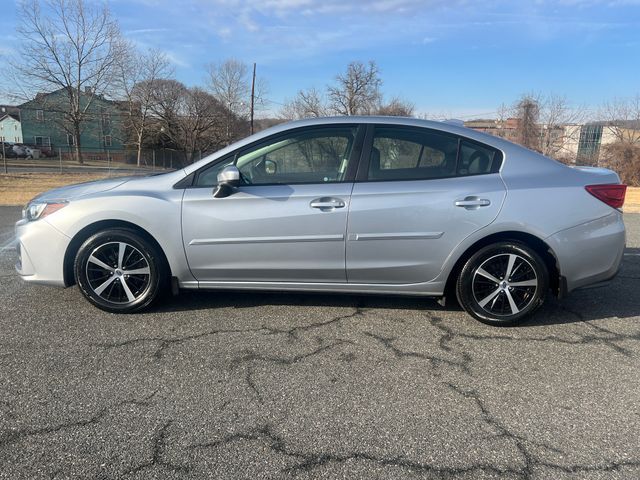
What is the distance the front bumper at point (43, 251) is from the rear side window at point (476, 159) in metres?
3.34

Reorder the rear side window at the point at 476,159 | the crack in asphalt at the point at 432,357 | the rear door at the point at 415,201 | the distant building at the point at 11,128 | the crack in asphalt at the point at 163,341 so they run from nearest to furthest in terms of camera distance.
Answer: the crack in asphalt at the point at 432,357 → the crack in asphalt at the point at 163,341 → the rear door at the point at 415,201 → the rear side window at the point at 476,159 → the distant building at the point at 11,128

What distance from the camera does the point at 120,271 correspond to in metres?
3.80

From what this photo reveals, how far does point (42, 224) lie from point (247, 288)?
1.80 metres

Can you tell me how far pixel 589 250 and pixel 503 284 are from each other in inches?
28.2

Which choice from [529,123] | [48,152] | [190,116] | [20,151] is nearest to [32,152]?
→ [20,151]

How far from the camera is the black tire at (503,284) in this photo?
3643mm

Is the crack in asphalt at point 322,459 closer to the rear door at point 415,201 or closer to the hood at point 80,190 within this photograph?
the rear door at point 415,201

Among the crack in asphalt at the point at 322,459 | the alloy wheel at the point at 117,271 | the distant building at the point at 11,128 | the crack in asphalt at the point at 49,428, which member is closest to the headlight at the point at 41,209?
the alloy wheel at the point at 117,271

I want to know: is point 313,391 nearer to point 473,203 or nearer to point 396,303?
point 396,303

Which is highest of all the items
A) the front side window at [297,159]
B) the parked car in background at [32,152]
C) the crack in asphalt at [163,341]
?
the parked car in background at [32,152]

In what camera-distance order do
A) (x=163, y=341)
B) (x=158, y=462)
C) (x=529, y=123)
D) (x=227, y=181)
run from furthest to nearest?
(x=529, y=123) < (x=227, y=181) < (x=163, y=341) < (x=158, y=462)

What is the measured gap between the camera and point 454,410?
258 cm

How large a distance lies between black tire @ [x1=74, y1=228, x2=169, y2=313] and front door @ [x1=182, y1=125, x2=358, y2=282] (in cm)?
34

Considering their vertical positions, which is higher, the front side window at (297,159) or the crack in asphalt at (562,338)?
the front side window at (297,159)
